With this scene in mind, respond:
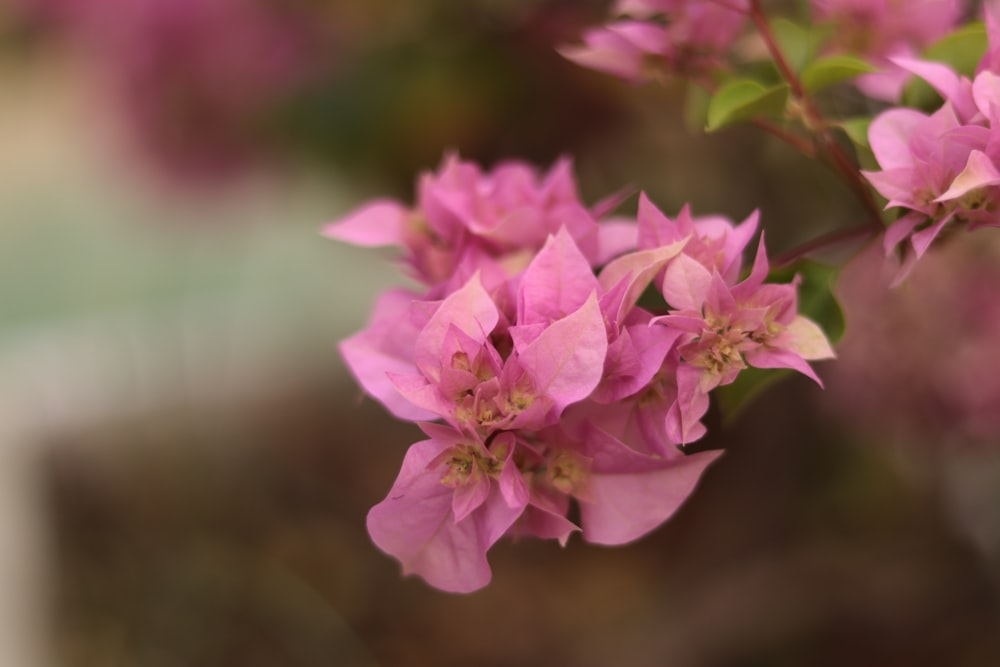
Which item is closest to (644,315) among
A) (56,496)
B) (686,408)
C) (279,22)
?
(686,408)

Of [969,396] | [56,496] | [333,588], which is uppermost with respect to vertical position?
[969,396]

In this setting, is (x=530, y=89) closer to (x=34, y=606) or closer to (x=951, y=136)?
(x=951, y=136)

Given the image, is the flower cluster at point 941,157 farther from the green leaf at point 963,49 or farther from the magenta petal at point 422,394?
the magenta petal at point 422,394

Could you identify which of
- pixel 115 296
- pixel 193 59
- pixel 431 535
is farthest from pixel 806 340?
pixel 115 296

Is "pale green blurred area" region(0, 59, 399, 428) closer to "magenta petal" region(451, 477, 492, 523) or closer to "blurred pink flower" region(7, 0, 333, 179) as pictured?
"blurred pink flower" region(7, 0, 333, 179)

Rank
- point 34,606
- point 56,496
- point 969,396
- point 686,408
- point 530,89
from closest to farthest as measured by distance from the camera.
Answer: point 686,408 < point 969,396 < point 530,89 < point 34,606 < point 56,496

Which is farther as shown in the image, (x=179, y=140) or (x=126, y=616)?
(x=126, y=616)

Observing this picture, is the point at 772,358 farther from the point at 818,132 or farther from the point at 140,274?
the point at 140,274
